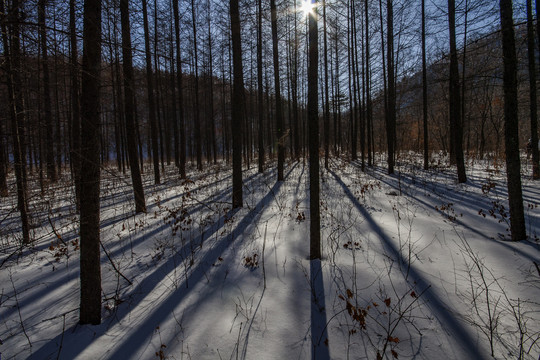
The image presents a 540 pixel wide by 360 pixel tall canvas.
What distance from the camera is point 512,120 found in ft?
12.5

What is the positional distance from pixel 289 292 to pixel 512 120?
4.50m

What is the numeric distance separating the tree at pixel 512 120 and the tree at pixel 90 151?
550 centimetres

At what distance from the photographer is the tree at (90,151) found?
7.82ft

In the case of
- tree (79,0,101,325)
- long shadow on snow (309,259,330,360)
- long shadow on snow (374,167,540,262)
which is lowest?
long shadow on snow (309,259,330,360)

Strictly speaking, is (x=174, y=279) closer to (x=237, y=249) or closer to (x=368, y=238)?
→ (x=237, y=249)

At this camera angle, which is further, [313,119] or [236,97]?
[236,97]

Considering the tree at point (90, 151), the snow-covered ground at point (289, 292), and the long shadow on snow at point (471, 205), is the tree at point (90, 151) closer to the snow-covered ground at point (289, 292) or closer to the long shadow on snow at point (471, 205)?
the snow-covered ground at point (289, 292)

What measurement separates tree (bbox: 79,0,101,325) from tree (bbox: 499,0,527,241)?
18.0 feet

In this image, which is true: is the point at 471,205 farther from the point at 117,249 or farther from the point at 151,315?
the point at 117,249

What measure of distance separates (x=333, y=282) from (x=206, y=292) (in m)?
1.69

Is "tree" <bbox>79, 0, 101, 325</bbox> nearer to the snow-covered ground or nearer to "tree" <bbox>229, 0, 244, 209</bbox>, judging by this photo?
the snow-covered ground

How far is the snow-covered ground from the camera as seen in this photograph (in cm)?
224

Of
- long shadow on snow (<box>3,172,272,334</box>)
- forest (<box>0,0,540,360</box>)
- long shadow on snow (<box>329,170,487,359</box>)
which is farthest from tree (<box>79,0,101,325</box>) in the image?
long shadow on snow (<box>329,170,487,359</box>)

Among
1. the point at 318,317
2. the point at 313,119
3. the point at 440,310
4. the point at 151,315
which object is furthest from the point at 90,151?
the point at 440,310
